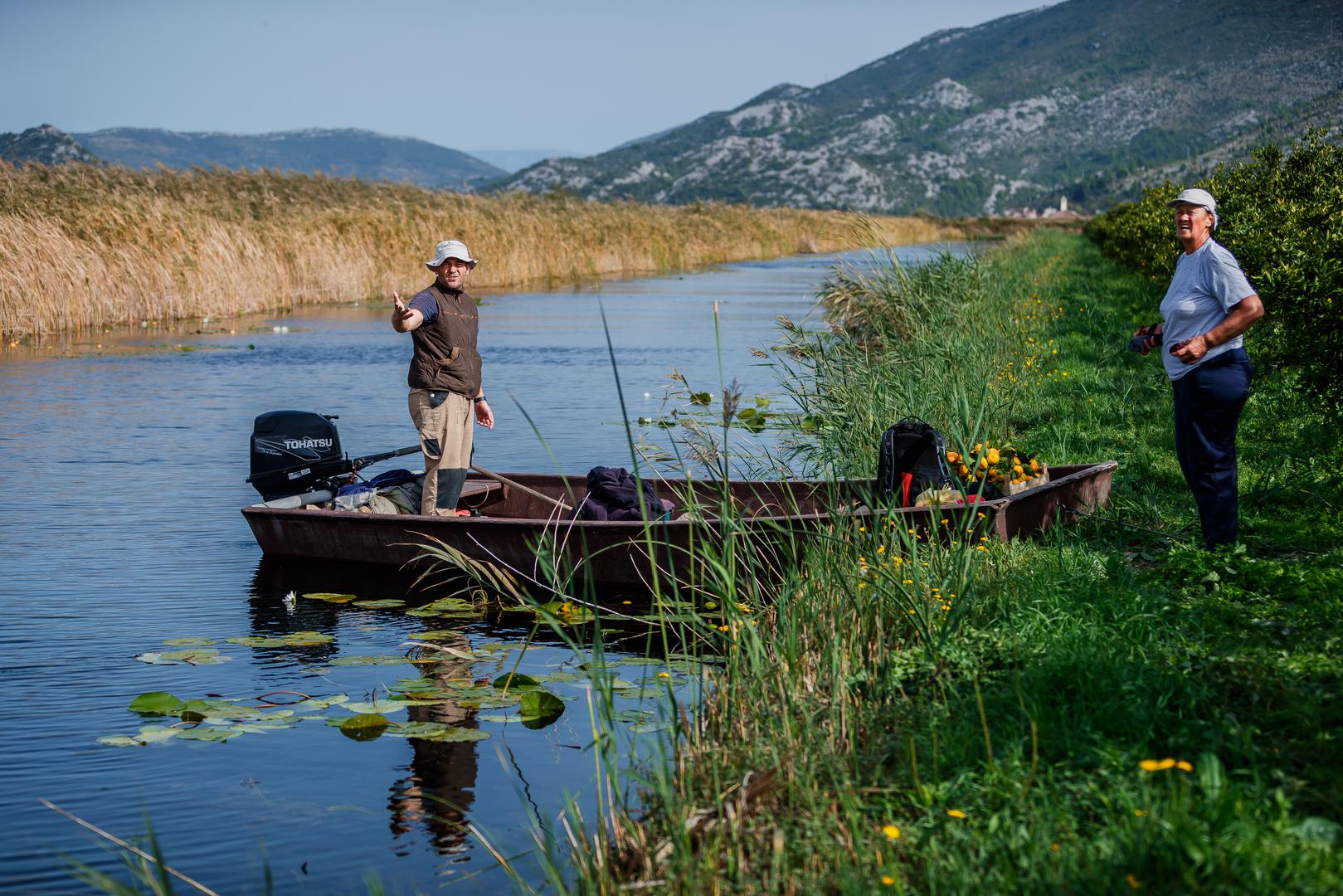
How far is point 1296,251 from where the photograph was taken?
8.73m

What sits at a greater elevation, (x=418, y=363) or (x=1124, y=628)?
(x=418, y=363)

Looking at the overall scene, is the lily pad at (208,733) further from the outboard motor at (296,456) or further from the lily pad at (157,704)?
the outboard motor at (296,456)

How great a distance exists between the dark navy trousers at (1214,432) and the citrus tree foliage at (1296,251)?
204cm

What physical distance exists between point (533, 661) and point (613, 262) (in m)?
40.3

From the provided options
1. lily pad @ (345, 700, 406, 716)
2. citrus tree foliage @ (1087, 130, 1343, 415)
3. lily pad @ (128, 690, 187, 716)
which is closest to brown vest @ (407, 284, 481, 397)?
lily pad @ (345, 700, 406, 716)

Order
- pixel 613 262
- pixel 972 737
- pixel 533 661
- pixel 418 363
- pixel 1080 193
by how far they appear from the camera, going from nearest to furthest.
Result: pixel 972 737
pixel 533 661
pixel 418 363
pixel 613 262
pixel 1080 193

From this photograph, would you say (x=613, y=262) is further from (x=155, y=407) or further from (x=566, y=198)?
(x=155, y=407)

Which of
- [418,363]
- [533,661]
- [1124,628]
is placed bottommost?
[533,661]

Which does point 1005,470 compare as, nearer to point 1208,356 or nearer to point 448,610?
point 1208,356

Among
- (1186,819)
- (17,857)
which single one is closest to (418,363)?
(17,857)

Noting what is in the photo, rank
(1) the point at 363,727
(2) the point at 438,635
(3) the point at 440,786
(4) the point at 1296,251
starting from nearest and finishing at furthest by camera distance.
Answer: (3) the point at 440,786 < (1) the point at 363,727 < (2) the point at 438,635 < (4) the point at 1296,251

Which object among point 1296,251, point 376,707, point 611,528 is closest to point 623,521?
point 611,528

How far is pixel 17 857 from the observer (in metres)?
4.79

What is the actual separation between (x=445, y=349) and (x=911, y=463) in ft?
10.3
